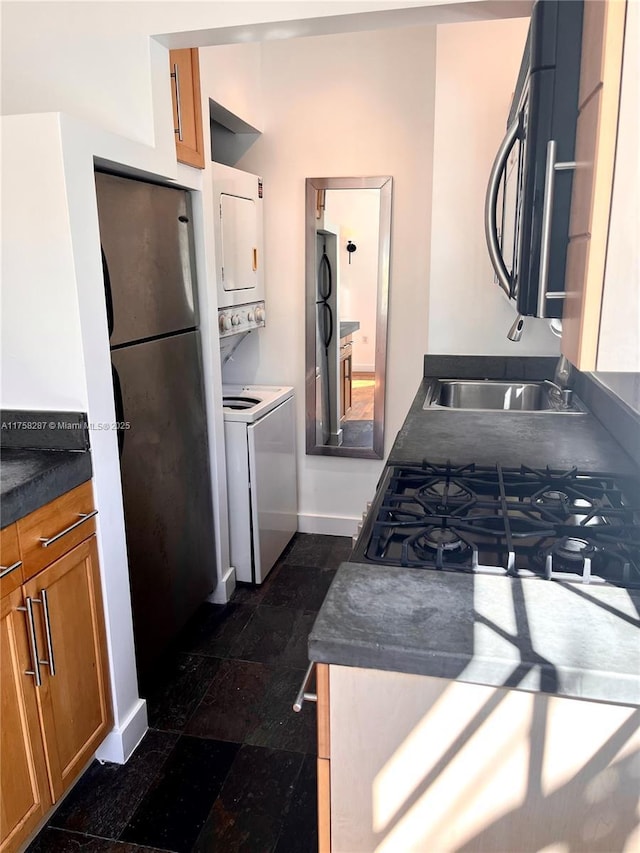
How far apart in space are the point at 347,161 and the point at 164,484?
1940 millimetres

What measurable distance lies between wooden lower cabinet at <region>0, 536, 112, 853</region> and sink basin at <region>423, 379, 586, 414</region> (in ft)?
5.10

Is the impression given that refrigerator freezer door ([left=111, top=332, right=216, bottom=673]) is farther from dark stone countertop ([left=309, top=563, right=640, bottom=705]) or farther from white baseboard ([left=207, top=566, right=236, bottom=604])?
dark stone countertop ([left=309, top=563, right=640, bottom=705])

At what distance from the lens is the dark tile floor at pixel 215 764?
1.70 m

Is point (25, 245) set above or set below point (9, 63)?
below

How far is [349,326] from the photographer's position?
3418 mm

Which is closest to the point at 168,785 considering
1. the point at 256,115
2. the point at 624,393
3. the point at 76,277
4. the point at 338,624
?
the point at 338,624

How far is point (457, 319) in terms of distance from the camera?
278cm

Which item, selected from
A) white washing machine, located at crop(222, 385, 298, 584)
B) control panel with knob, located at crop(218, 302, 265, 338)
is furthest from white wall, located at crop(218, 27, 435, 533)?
white washing machine, located at crop(222, 385, 298, 584)

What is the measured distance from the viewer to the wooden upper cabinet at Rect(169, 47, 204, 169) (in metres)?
2.20

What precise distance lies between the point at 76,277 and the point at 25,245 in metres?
0.16

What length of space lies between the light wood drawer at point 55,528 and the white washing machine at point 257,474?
1.12m

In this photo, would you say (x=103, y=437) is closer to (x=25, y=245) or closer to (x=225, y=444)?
(x=25, y=245)

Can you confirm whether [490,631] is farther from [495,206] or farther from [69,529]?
[69,529]

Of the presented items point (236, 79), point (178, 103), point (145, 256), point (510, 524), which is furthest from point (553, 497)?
point (236, 79)
